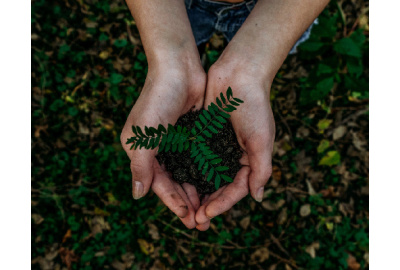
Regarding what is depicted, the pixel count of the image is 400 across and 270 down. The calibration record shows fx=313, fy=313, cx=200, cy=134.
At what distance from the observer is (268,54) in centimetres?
283

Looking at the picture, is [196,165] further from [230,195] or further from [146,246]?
[146,246]

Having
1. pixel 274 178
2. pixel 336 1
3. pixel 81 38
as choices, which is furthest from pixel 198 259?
pixel 336 1

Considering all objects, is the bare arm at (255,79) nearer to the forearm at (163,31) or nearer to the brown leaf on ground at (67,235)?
the forearm at (163,31)

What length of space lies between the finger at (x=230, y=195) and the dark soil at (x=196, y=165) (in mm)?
63

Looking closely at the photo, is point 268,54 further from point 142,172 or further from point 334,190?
point 334,190

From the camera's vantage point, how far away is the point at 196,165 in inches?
104

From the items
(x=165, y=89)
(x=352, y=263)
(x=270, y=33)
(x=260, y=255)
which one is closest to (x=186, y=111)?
(x=165, y=89)

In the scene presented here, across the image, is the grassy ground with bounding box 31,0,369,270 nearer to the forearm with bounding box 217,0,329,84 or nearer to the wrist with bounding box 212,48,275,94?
the forearm with bounding box 217,0,329,84

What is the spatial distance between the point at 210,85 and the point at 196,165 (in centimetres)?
77

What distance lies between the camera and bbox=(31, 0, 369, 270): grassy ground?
3.89 metres

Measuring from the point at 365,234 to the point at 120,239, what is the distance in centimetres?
306

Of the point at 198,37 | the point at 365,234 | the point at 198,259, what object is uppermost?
the point at 198,37

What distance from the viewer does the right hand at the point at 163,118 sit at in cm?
255

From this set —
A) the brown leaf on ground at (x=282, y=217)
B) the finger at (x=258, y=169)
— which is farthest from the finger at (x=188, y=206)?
the brown leaf on ground at (x=282, y=217)
